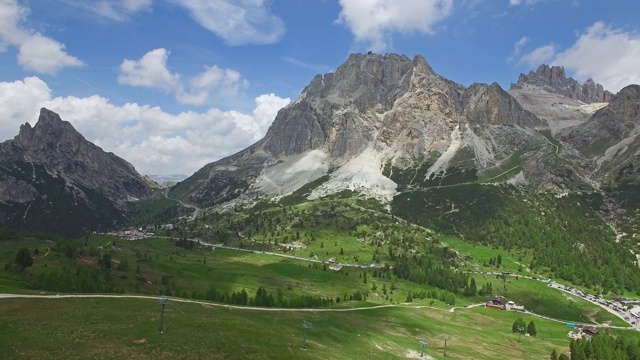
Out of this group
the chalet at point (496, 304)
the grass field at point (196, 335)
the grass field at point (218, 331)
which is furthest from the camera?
the chalet at point (496, 304)

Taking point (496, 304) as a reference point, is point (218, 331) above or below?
above

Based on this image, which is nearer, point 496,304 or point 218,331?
point 218,331

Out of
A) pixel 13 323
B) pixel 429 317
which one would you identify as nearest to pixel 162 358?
pixel 13 323

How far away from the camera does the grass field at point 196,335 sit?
2116 inches

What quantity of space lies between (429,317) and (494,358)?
1632 inches

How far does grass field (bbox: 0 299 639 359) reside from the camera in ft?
176

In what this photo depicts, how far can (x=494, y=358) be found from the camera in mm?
102062

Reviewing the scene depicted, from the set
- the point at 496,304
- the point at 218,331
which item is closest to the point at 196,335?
the point at 218,331

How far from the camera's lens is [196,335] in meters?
Answer: 62.6

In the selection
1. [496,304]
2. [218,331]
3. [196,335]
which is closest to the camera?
[196,335]

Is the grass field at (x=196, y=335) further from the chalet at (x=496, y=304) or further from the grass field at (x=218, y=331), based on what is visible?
the chalet at (x=496, y=304)

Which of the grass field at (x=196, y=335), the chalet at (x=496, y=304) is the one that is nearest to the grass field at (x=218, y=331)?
the grass field at (x=196, y=335)

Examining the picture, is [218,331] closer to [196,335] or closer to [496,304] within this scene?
[196,335]

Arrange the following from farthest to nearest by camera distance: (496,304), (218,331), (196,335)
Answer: (496,304), (218,331), (196,335)
